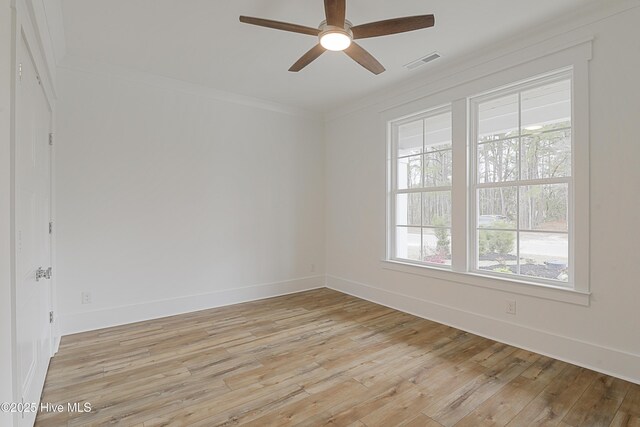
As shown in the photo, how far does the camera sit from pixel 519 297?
2912 mm

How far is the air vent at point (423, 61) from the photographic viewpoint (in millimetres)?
3211

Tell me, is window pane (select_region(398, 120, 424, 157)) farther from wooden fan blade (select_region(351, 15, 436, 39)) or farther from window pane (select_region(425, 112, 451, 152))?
wooden fan blade (select_region(351, 15, 436, 39))

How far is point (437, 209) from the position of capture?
3725 millimetres

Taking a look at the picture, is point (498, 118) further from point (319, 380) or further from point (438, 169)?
point (319, 380)

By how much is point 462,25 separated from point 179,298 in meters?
4.06

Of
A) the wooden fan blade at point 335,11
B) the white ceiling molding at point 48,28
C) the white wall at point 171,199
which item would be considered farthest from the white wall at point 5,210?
the white wall at point 171,199

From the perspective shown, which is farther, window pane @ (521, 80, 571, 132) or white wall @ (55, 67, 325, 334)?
white wall @ (55, 67, 325, 334)

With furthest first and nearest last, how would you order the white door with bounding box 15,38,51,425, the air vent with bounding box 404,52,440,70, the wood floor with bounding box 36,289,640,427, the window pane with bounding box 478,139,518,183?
1. the air vent with bounding box 404,52,440,70
2. the window pane with bounding box 478,139,518,183
3. the wood floor with bounding box 36,289,640,427
4. the white door with bounding box 15,38,51,425

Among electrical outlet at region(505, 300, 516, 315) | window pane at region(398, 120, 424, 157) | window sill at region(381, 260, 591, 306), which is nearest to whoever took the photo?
window sill at region(381, 260, 591, 306)

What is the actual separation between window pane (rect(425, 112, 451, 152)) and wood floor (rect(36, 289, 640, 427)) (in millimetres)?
2021

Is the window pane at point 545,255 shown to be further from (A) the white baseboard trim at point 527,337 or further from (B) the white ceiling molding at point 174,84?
(B) the white ceiling molding at point 174,84

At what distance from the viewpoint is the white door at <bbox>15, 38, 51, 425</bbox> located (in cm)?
165

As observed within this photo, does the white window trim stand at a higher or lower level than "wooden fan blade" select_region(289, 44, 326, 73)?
lower

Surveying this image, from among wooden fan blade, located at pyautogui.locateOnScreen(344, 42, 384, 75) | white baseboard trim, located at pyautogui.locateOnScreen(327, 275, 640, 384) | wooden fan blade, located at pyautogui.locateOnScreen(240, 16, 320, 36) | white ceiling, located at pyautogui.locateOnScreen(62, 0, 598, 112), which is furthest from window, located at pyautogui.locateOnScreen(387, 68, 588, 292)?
wooden fan blade, located at pyautogui.locateOnScreen(240, 16, 320, 36)
